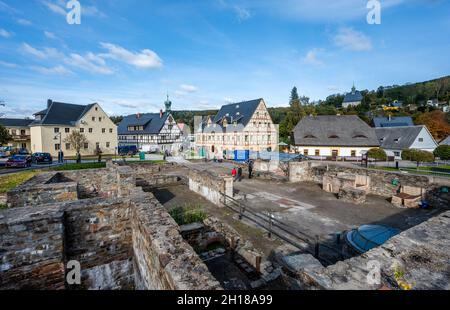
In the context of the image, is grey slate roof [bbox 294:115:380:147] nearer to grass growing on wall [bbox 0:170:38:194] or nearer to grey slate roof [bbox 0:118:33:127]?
grass growing on wall [bbox 0:170:38:194]

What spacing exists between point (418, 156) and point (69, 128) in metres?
57.0

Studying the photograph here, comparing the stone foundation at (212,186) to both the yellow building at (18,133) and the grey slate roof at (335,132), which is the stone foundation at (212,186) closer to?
the grey slate roof at (335,132)

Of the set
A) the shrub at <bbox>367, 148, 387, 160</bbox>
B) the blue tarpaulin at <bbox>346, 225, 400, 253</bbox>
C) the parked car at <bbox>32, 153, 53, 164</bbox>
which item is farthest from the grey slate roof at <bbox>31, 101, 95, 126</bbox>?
the shrub at <bbox>367, 148, 387, 160</bbox>

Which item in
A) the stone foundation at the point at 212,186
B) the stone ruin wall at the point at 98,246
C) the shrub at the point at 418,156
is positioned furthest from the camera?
the shrub at the point at 418,156

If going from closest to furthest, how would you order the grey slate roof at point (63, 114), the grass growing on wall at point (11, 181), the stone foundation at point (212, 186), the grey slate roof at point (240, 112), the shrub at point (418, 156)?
the stone foundation at point (212, 186) < the grass growing on wall at point (11, 181) < the shrub at point (418, 156) < the grey slate roof at point (63, 114) < the grey slate roof at point (240, 112)

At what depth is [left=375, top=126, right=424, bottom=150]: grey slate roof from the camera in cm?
3806

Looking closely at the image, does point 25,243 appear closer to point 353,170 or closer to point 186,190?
point 186,190

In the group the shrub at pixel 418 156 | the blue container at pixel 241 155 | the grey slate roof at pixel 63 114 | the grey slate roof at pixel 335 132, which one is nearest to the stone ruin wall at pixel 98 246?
the blue container at pixel 241 155

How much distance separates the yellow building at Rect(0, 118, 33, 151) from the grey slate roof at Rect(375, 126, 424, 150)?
7426cm

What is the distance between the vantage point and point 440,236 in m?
4.83

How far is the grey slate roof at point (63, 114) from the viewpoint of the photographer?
126 ft

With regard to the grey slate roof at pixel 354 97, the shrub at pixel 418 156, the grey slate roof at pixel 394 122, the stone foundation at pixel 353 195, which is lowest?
the stone foundation at pixel 353 195

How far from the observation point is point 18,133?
4922cm
